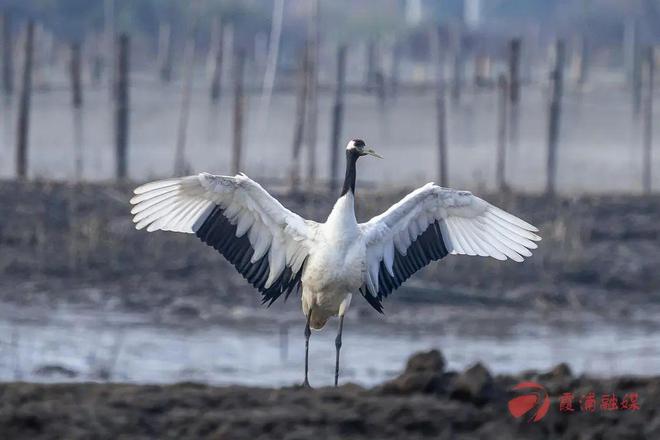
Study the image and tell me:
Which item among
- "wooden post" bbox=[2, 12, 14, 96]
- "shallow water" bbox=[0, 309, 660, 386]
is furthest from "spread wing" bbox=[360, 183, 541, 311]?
"wooden post" bbox=[2, 12, 14, 96]

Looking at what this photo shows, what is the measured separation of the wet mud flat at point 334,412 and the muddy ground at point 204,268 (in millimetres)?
7461

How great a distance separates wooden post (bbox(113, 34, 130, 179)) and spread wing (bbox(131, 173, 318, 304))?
39.5 feet

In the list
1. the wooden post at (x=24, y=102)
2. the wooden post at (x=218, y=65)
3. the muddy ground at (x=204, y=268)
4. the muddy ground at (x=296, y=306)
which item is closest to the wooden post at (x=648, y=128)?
the muddy ground at (x=296, y=306)

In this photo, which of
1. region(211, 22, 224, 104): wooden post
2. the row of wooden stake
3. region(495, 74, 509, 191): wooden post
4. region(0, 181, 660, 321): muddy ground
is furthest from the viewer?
region(211, 22, 224, 104): wooden post

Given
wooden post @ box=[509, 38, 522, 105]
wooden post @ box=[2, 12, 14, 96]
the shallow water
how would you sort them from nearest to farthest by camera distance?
the shallow water → wooden post @ box=[509, 38, 522, 105] → wooden post @ box=[2, 12, 14, 96]

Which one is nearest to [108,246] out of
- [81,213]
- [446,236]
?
[81,213]

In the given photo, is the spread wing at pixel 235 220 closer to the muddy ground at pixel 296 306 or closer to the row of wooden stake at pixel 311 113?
the muddy ground at pixel 296 306

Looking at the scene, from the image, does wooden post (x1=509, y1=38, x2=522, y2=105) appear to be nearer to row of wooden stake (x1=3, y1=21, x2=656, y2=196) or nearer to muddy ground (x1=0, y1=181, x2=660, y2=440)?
row of wooden stake (x1=3, y1=21, x2=656, y2=196)

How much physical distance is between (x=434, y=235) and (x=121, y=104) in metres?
12.5

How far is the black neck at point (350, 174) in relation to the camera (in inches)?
458

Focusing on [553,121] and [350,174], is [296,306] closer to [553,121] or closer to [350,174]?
[350,174]

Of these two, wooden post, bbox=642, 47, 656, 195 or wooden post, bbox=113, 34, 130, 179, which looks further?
wooden post, bbox=642, 47, 656, 195

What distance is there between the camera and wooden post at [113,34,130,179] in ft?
77.8

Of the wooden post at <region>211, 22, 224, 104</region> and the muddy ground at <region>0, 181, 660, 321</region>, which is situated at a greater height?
the wooden post at <region>211, 22, 224, 104</region>
